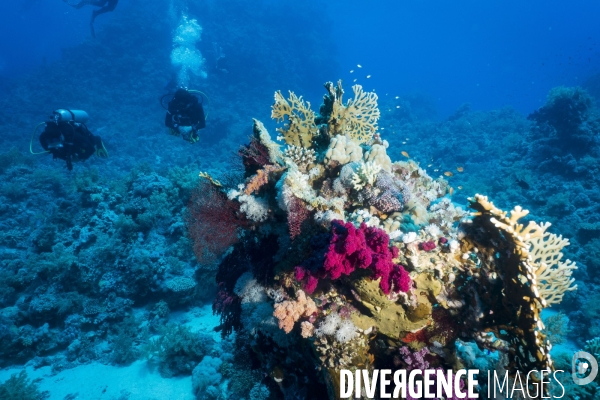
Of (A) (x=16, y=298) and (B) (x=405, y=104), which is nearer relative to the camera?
(A) (x=16, y=298)

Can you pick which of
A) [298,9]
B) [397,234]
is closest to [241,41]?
[298,9]

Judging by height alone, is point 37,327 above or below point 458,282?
below

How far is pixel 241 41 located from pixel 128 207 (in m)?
33.7

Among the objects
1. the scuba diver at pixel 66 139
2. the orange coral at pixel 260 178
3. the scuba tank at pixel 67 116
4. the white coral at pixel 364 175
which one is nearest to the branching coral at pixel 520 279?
the white coral at pixel 364 175

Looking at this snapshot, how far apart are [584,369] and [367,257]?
218 inches

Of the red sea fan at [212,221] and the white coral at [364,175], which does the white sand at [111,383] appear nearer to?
the red sea fan at [212,221]

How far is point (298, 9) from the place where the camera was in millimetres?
45688

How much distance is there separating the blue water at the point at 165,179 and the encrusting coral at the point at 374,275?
1009 mm

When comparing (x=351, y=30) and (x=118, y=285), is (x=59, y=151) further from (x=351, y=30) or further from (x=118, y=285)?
(x=351, y=30)

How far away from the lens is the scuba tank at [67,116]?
31.8 feet

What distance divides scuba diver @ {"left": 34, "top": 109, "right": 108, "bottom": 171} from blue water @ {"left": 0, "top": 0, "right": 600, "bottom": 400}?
73.8 inches

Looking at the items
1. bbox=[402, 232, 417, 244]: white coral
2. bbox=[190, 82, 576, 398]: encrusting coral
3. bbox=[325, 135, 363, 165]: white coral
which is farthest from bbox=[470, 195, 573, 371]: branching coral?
bbox=[325, 135, 363, 165]: white coral

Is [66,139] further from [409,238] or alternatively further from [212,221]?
[409,238]

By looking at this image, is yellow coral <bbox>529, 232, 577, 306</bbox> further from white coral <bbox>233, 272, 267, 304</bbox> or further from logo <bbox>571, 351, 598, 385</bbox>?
white coral <bbox>233, 272, 267, 304</bbox>
